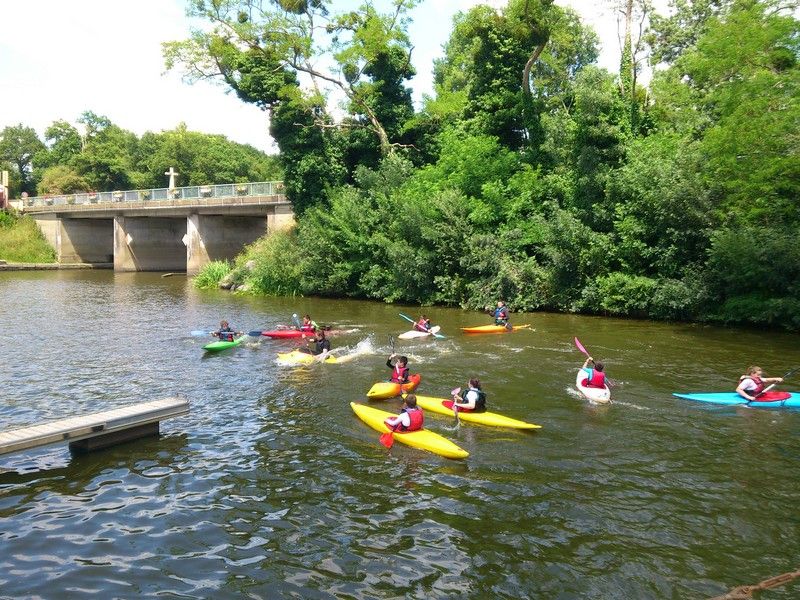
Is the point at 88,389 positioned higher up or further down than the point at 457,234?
further down

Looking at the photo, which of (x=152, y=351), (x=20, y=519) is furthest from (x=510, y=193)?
(x=20, y=519)

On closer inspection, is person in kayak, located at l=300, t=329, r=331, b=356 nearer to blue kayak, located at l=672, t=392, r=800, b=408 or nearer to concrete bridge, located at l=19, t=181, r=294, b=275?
blue kayak, located at l=672, t=392, r=800, b=408

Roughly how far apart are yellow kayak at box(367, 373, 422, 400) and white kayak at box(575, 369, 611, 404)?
11.8 feet

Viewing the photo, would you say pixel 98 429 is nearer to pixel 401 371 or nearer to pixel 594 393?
pixel 401 371

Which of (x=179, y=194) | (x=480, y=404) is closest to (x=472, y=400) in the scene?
(x=480, y=404)

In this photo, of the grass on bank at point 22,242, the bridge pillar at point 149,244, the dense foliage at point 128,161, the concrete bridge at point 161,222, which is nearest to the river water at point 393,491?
the concrete bridge at point 161,222

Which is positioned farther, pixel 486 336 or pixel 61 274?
pixel 61 274

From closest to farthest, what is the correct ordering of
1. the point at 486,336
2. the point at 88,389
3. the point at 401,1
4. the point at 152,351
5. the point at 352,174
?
1. the point at 88,389
2. the point at 152,351
3. the point at 486,336
4. the point at 401,1
5. the point at 352,174

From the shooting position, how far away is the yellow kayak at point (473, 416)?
11641 millimetres

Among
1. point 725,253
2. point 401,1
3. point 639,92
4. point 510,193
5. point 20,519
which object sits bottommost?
point 20,519

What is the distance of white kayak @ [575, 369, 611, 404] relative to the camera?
13.2 metres

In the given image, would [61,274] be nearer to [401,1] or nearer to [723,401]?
[401,1]

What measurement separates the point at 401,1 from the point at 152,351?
81.1 feet

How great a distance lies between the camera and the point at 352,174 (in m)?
37.3
